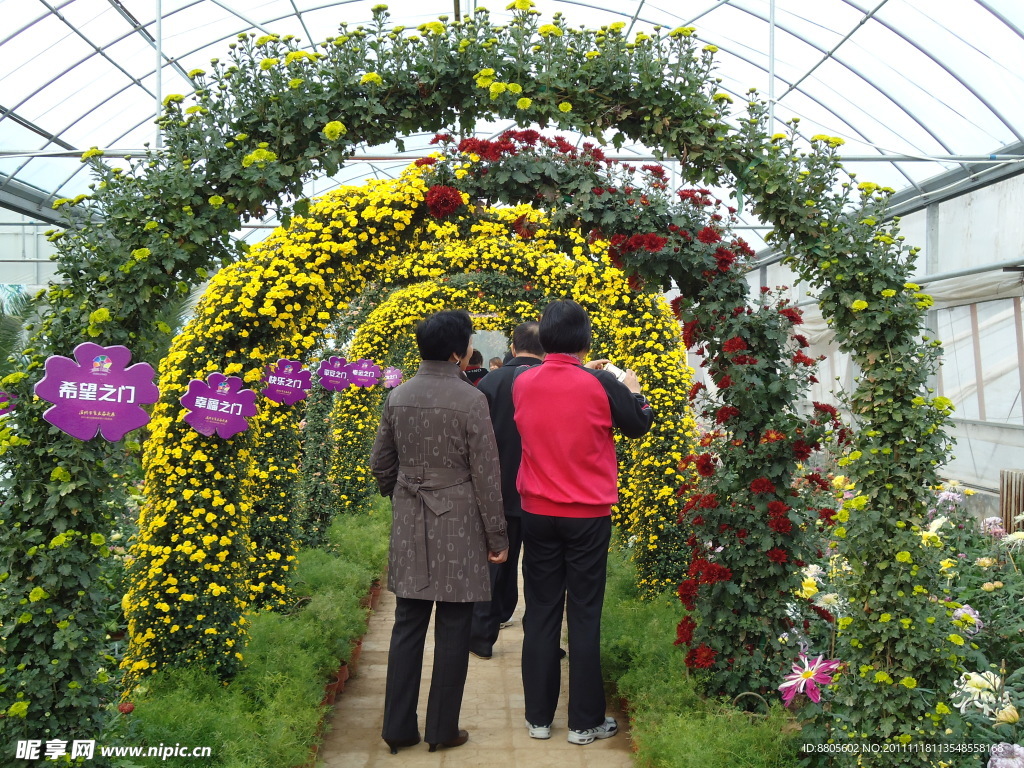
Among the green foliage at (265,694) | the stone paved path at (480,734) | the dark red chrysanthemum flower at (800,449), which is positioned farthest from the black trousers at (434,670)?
the dark red chrysanthemum flower at (800,449)

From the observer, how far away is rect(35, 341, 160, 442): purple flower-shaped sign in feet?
7.58

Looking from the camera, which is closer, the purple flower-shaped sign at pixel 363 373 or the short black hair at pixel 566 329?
the short black hair at pixel 566 329

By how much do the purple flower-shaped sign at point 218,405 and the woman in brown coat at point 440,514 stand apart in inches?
28.5

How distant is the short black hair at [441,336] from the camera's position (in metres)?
3.08

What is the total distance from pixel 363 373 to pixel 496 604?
351 cm

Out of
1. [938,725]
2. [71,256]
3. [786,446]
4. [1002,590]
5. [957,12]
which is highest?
[957,12]

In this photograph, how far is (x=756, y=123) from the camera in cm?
285

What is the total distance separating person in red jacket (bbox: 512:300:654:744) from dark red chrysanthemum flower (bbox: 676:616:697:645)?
1.18 ft

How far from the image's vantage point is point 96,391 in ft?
7.73

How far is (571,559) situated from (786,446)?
2.95 ft

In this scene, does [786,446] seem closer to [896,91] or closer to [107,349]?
[107,349]

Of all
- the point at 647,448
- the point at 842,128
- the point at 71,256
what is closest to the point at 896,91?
the point at 842,128

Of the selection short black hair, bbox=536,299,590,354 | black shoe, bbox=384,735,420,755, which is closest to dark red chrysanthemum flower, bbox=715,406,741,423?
short black hair, bbox=536,299,590,354

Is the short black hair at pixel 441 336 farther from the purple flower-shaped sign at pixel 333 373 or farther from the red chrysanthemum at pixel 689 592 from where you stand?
the purple flower-shaped sign at pixel 333 373
